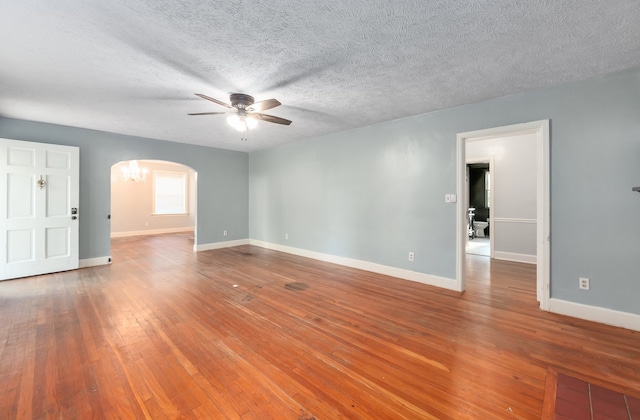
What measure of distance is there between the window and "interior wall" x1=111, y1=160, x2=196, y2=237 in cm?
14

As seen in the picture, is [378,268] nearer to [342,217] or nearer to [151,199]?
[342,217]

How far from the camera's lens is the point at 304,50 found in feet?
7.19

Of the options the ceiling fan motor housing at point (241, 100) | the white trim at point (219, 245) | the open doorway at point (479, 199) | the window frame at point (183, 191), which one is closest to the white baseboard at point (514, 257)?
the open doorway at point (479, 199)

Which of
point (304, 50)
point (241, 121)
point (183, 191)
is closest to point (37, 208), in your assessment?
point (241, 121)

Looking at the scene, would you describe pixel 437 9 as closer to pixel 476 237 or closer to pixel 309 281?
pixel 309 281

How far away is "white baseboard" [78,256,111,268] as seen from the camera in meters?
4.73

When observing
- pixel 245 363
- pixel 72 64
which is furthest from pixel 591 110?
pixel 72 64

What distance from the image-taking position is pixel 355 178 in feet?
15.7

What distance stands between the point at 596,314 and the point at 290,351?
312 cm

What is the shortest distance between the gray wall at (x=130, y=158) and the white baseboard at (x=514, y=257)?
19.8ft

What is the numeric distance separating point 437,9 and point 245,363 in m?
2.87

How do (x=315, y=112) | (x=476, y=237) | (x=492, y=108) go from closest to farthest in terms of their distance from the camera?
(x=492, y=108), (x=315, y=112), (x=476, y=237)

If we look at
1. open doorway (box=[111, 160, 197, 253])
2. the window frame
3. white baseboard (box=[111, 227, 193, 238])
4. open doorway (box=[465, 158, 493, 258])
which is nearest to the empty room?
open doorway (box=[465, 158, 493, 258])

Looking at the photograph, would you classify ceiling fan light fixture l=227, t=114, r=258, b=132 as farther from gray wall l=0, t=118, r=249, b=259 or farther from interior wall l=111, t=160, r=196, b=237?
interior wall l=111, t=160, r=196, b=237
